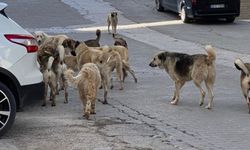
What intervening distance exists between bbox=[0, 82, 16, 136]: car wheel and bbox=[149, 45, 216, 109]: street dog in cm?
341

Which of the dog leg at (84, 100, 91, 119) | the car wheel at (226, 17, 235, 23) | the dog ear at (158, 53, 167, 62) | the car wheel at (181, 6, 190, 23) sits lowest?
the dog leg at (84, 100, 91, 119)

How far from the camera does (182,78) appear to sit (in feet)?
33.4

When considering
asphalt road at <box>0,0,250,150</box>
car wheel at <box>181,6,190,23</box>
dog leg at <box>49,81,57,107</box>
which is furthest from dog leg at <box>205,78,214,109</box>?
car wheel at <box>181,6,190,23</box>

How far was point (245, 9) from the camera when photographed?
26969 millimetres

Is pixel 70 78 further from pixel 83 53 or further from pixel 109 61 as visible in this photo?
pixel 83 53

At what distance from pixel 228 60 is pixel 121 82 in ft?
15.8

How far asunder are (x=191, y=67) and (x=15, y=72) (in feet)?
11.1

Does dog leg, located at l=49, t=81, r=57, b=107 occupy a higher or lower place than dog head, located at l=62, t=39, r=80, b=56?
lower

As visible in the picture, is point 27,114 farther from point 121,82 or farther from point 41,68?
point 121,82

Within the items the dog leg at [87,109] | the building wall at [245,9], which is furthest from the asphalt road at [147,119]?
the building wall at [245,9]

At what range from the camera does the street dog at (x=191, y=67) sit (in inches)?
387

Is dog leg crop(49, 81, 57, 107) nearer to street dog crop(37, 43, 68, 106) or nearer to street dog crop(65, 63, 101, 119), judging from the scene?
street dog crop(37, 43, 68, 106)

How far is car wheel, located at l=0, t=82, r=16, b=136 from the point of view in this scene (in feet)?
25.4

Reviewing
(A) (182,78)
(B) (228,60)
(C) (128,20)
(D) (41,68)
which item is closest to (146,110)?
(A) (182,78)
